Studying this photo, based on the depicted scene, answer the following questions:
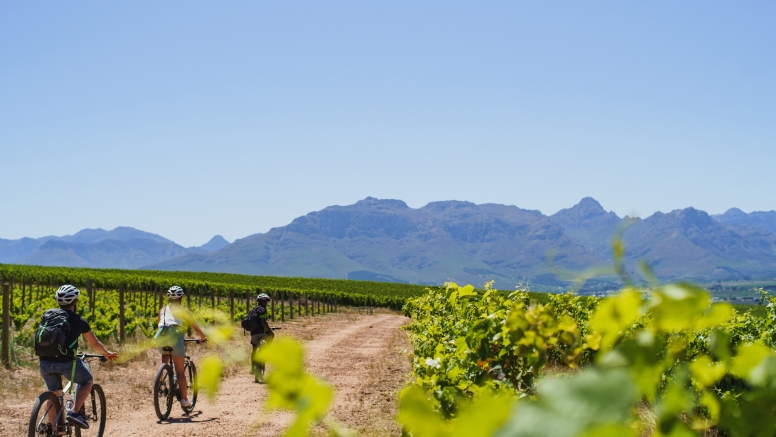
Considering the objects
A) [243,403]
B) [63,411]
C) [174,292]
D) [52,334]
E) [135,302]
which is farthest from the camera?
[135,302]

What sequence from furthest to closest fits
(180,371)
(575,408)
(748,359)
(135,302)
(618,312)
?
(135,302)
(180,371)
(748,359)
(618,312)
(575,408)

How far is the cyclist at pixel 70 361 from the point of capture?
713 centimetres

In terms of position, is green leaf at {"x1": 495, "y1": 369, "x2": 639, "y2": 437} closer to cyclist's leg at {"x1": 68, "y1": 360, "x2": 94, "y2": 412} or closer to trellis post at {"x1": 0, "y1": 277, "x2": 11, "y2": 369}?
cyclist's leg at {"x1": 68, "y1": 360, "x2": 94, "y2": 412}

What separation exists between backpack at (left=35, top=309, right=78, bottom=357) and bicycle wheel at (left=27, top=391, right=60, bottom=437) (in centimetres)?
56

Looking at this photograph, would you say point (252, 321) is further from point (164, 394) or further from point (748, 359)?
point (748, 359)

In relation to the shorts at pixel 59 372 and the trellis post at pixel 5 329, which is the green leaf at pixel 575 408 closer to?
the shorts at pixel 59 372

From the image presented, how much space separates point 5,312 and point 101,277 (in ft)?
134

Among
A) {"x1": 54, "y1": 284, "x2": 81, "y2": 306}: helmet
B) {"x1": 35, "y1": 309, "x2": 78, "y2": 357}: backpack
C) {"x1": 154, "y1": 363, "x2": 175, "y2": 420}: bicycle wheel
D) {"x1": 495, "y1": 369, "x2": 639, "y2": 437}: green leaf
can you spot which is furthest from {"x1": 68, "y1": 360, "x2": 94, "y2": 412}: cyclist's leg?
{"x1": 495, "y1": 369, "x2": 639, "y2": 437}: green leaf

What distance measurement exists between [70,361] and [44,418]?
722 millimetres

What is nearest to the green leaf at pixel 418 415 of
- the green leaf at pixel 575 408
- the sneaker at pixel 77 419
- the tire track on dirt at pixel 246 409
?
the green leaf at pixel 575 408

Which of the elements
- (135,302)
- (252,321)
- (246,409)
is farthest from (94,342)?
(135,302)

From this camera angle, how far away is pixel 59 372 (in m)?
7.24

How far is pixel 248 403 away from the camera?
11.2 meters

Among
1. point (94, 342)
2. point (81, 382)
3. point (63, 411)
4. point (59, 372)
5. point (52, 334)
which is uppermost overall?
point (52, 334)
